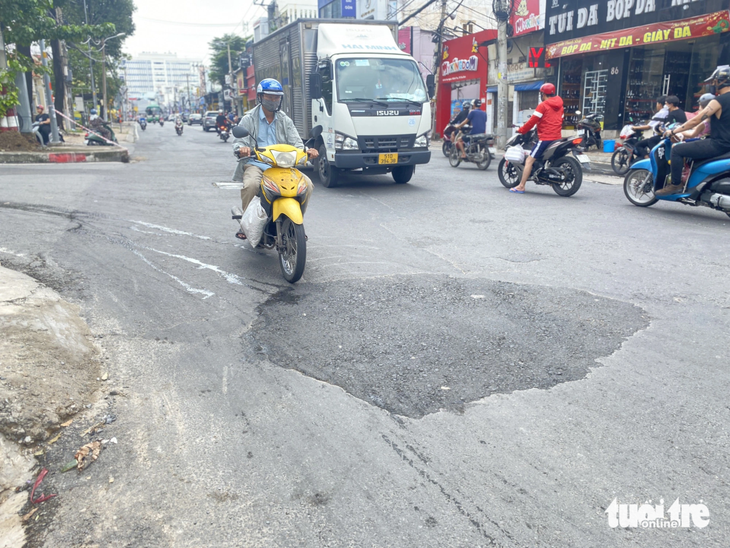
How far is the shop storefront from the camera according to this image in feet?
54.1

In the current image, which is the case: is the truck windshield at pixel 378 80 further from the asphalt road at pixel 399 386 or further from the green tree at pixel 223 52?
the green tree at pixel 223 52

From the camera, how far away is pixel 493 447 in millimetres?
2848

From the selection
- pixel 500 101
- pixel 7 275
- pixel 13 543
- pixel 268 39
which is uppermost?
pixel 268 39

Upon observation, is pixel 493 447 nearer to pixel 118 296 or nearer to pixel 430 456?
pixel 430 456

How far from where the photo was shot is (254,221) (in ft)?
19.0

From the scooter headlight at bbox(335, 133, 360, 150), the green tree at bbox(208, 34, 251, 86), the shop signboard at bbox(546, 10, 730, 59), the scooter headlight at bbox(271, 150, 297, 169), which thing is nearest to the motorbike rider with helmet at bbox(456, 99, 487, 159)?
the scooter headlight at bbox(335, 133, 360, 150)

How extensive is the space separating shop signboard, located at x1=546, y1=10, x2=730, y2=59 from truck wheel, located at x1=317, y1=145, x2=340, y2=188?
11.3m

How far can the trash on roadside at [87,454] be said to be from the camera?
2778mm

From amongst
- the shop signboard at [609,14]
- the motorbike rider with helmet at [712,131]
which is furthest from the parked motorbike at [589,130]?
the motorbike rider with helmet at [712,131]

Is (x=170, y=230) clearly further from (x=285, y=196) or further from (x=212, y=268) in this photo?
(x=285, y=196)

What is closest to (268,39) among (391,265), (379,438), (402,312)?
(391,265)

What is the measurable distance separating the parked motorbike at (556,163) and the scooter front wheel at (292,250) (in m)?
6.28

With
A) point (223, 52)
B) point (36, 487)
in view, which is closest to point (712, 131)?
point (36, 487)

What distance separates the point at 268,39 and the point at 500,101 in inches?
332
